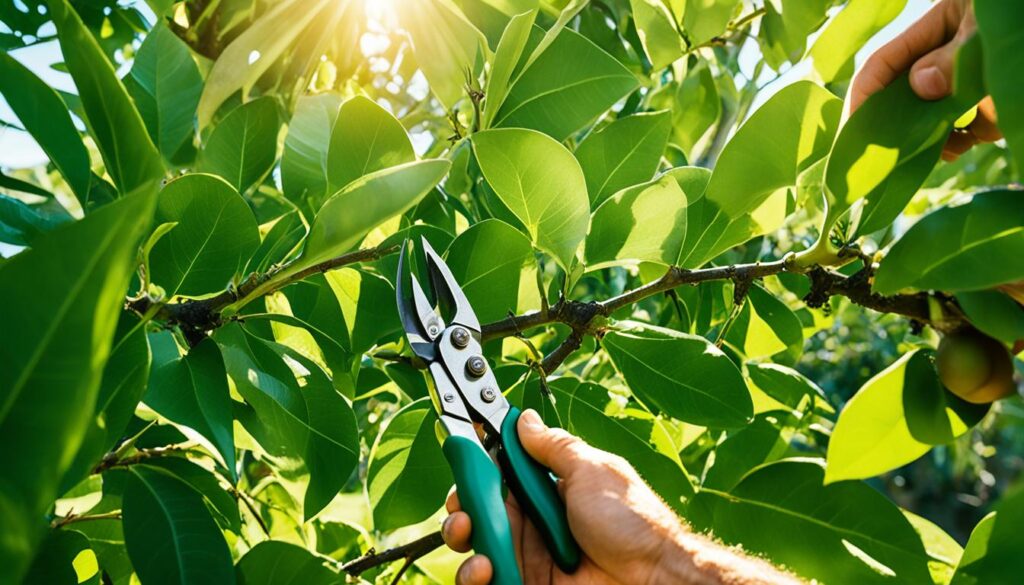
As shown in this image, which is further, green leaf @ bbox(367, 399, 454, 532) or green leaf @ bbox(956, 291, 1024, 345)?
green leaf @ bbox(367, 399, 454, 532)

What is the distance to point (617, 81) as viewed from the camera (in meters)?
0.67

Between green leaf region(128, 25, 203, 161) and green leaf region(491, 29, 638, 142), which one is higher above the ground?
green leaf region(128, 25, 203, 161)

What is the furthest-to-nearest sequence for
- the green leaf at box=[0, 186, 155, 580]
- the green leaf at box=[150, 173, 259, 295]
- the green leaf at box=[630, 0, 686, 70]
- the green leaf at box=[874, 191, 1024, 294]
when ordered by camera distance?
the green leaf at box=[630, 0, 686, 70] → the green leaf at box=[150, 173, 259, 295] → the green leaf at box=[874, 191, 1024, 294] → the green leaf at box=[0, 186, 155, 580]

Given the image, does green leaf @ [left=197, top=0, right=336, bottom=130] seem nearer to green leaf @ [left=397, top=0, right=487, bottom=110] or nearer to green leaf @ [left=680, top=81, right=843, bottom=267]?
green leaf @ [left=397, top=0, right=487, bottom=110]

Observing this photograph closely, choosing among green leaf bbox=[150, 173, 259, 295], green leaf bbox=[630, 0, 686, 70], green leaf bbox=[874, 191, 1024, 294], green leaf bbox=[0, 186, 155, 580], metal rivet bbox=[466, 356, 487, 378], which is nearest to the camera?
green leaf bbox=[0, 186, 155, 580]

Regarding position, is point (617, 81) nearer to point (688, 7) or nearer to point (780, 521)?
→ point (688, 7)

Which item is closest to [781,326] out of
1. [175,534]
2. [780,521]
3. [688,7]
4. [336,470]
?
[780,521]

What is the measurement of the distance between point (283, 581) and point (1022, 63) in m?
0.53

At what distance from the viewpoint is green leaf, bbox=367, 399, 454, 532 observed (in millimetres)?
655

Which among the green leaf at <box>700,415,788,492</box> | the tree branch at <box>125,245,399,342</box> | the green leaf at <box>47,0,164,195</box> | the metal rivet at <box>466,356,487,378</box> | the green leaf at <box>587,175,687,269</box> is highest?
the green leaf at <box>47,0,164,195</box>

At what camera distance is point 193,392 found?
0.51 meters

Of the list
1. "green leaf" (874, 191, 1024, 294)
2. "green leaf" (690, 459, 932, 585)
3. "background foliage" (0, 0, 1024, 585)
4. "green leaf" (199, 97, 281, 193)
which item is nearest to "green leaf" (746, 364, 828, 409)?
"background foliage" (0, 0, 1024, 585)

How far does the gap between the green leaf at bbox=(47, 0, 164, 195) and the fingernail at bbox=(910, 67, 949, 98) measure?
1.32ft

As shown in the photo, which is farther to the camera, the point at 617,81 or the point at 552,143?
the point at 617,81
